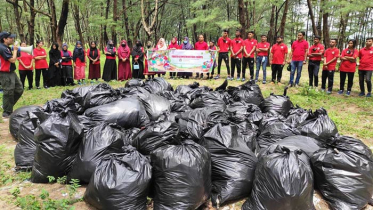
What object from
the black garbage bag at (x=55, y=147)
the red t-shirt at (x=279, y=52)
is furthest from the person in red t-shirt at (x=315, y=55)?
the black garbage bag at (x=55, y=147)

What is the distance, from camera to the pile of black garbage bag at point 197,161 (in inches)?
94.7

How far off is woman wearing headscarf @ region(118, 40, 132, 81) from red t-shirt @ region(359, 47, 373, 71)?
7256 mm

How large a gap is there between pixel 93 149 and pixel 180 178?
3.50 feet

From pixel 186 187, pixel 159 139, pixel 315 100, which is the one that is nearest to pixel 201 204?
pixel 186 187

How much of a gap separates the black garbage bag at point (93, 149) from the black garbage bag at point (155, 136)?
9.8 inches

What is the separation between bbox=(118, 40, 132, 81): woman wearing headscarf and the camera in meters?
9.62

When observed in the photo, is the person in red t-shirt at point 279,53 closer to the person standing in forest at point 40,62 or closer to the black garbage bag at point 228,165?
the black garbage bag at point 228,165

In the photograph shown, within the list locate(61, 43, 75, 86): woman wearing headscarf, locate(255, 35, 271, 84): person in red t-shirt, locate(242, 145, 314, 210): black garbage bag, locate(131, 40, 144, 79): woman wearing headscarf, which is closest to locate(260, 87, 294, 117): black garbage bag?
locate(242, 145, 314, 210): black garbage bag

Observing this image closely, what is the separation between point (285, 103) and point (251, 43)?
4.65 meters

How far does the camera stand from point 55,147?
2.93 meters

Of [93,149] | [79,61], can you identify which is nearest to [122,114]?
[93,149]

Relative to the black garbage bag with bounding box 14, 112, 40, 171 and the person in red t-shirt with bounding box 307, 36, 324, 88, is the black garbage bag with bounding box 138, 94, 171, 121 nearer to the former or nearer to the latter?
the black garbage bag with bounding box 14, 112, 40, 171

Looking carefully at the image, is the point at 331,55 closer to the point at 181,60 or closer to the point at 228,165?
the point at 181,60

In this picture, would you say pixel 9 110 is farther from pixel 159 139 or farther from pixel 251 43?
pixel 251 43
